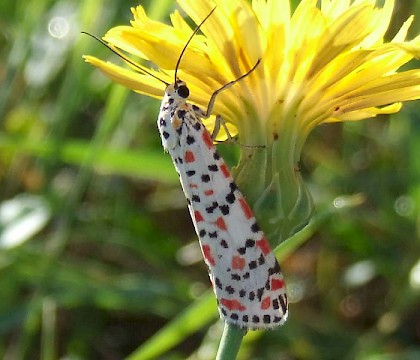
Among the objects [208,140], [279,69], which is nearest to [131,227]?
[208,140]

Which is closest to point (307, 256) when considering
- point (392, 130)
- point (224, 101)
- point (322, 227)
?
point (322, 227)

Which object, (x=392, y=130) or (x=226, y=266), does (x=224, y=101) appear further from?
(x=392, y=130)

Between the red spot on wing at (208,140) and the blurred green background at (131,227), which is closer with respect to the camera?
the red spot on wing at (208,140)

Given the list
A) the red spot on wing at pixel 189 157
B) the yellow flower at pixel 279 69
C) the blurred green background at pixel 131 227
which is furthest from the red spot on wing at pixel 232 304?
the blurred green background at pixel 131 227

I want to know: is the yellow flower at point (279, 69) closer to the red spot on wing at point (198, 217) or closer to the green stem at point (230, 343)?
the red spot on wing at point (198, 217)

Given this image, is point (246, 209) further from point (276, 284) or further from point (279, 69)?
point (279, 69)

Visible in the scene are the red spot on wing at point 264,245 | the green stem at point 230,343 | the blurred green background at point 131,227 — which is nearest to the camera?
the green stem at point 230,343

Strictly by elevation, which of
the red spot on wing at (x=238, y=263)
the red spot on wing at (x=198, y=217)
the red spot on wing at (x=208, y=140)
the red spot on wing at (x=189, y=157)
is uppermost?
the red spot on wing at (x=208, y=140)
